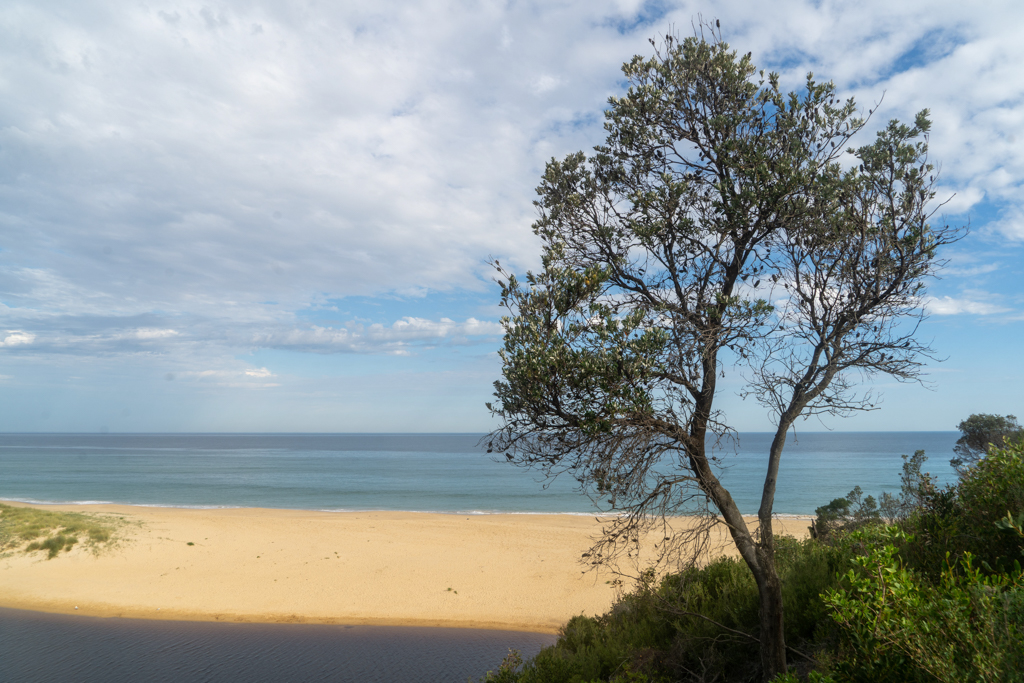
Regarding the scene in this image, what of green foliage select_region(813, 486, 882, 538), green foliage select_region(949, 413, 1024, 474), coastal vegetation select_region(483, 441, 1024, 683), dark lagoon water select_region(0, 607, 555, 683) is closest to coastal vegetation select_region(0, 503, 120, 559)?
dark lagoon water select_region(0, 607, 555, 683)

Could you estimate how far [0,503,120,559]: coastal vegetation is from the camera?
19.0m

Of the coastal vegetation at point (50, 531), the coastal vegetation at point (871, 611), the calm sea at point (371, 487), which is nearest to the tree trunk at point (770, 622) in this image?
the coastal vegetation at point (871, 611)

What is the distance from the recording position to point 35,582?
1689cm

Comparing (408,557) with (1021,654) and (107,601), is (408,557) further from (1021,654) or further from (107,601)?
(1021,654)

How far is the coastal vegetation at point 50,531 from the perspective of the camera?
62.3 ft

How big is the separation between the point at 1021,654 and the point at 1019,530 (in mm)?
1236

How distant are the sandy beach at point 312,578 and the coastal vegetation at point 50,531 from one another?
511 millimetres

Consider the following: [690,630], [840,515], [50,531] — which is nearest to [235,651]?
[690,630]

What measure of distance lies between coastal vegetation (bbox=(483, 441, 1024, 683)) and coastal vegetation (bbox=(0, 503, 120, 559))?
18.5 meters

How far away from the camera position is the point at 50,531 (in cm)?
2019

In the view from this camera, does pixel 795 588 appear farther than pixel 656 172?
Yes

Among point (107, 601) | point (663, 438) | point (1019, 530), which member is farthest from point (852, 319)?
point (107, 601)

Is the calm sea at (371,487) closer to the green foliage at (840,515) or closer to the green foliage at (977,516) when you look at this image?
the green foliage at (840,515)

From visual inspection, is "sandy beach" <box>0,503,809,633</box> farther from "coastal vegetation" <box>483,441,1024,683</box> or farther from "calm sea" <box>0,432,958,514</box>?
"calm sea" <box>0,432,958,514</box>
